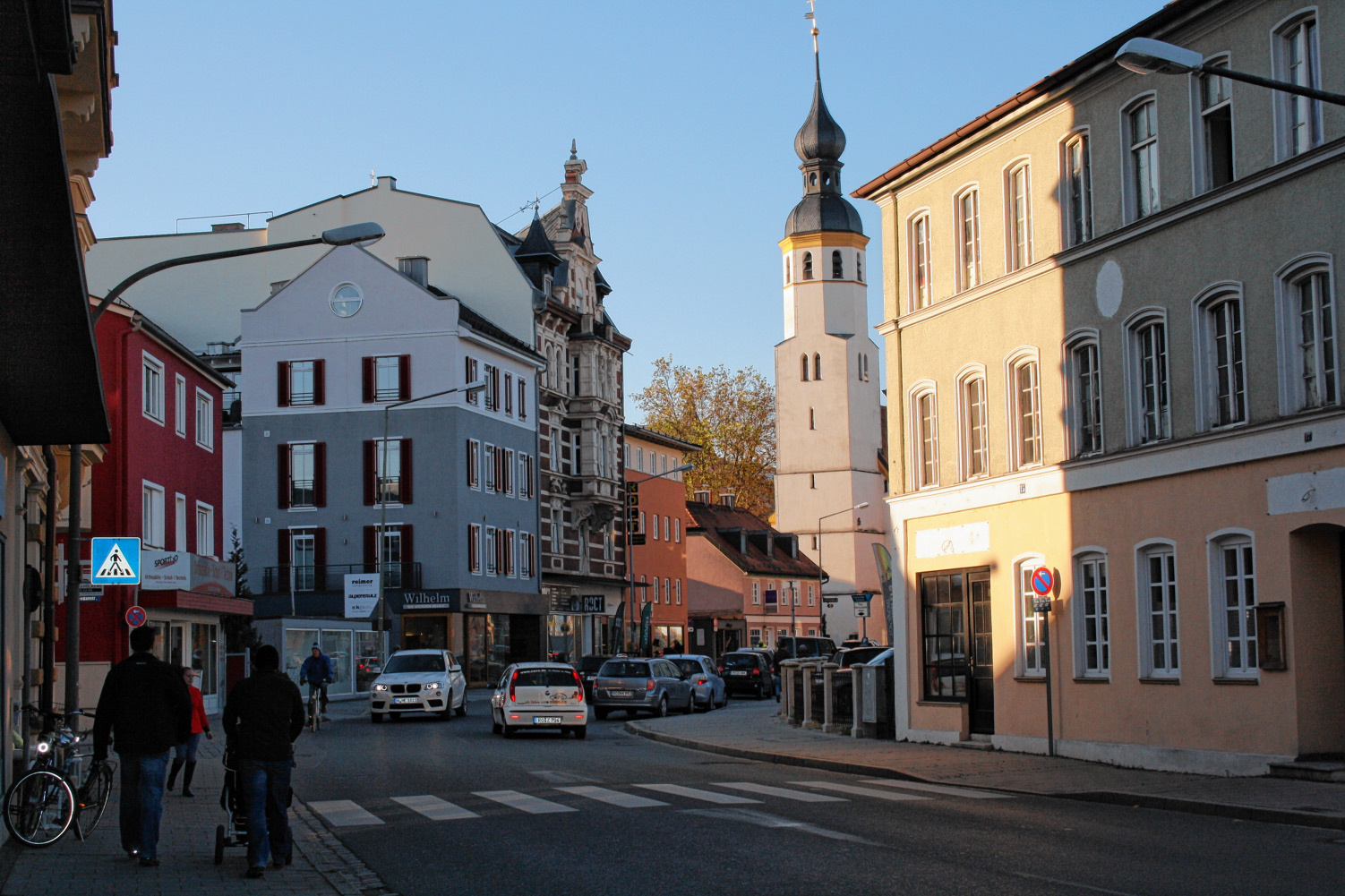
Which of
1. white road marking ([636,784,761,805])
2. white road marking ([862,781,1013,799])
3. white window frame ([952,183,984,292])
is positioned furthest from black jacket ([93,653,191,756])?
white window frame ([952,183,984,292])

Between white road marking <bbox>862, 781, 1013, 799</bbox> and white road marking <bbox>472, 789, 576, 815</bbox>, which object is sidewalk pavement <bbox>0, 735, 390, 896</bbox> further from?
white road marking <bbox>862, 781, 1013, 799</bbox>

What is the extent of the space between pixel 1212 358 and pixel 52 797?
14.6 meters

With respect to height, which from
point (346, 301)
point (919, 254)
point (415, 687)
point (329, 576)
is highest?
point (346, 301)

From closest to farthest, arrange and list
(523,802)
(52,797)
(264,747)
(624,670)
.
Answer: (264,747) → (52,797) → (523,802) → (624,670)

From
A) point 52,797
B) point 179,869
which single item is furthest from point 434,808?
point 179,869

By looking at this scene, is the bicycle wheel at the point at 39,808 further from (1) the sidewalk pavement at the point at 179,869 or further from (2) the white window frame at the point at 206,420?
(2) the white window frame at the point at 206,420

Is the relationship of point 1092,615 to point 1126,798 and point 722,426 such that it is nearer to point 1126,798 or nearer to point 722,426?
point 1126,798

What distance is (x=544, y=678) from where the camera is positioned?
32.2 m

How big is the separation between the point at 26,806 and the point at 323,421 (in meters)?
46.6

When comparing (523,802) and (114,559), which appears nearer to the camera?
(523,802)

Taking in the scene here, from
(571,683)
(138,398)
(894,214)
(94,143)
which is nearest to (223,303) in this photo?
(138,398)

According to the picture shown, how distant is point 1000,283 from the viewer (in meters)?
25.2

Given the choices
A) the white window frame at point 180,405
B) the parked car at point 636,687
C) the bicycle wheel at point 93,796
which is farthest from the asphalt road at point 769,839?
the white window frame at point 180,405

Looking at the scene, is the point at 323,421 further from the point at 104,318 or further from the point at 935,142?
the point at 935,142
